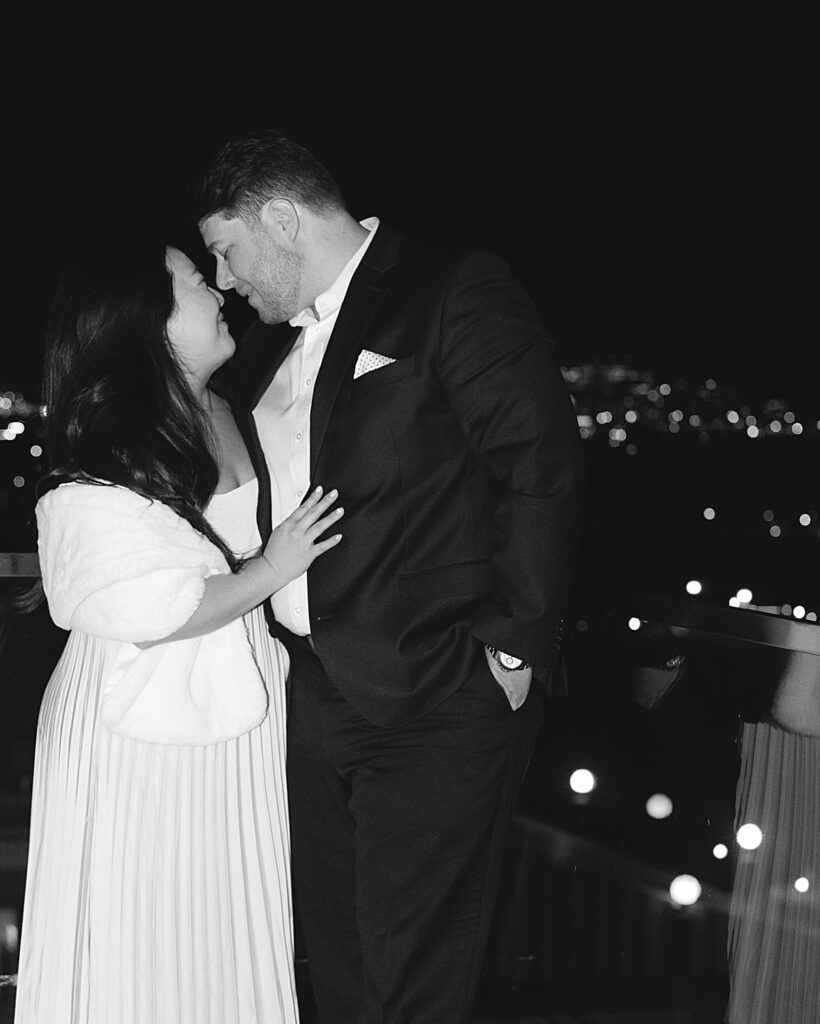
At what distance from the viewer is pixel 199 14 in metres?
8.68

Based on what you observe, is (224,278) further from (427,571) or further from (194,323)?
(427,571)

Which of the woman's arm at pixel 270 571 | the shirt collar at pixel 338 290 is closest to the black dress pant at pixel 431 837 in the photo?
the woman's arm at pixel 270 571

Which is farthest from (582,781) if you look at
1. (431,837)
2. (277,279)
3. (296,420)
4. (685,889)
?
(277,279)

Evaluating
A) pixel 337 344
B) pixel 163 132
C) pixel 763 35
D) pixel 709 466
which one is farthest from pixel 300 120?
pixel 709 466

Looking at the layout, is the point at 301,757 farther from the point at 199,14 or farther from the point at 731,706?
the point at 199,14

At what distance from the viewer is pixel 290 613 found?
2.27 metres

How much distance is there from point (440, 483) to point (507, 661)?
1.08ft

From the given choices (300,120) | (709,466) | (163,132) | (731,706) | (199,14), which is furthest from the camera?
(709,466)

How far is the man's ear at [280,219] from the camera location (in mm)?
2240

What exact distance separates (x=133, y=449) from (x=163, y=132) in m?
10.0

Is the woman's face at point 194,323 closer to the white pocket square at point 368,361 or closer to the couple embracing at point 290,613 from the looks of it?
the couple embracing at point 290,613

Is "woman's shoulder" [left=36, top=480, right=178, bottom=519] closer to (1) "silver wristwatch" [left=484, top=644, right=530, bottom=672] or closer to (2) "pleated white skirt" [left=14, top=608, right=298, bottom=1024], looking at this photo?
(2) "pleated white skirt" [left=14, top=608, right=298, bottom=1024]

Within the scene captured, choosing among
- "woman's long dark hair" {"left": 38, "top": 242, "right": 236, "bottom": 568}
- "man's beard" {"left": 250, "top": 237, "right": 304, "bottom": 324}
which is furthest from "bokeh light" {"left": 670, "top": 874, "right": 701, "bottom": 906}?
"man's beard" {"left": 250, "top": 237, "right": 304, "bottom": 324}

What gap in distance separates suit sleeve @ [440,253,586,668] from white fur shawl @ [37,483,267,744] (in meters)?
0.50
